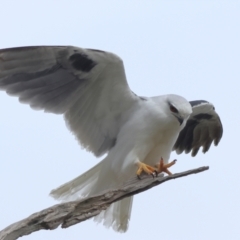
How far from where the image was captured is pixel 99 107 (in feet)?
28.9

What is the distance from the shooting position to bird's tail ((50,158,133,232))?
892 centimetres

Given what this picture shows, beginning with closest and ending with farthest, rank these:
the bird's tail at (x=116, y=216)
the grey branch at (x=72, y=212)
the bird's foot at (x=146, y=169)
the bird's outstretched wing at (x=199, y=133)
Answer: the grey branch at (x=72, y=212) → the bird's foot at (x=146, y=169) → the bird's tail at (x=116, y=216) → the bird's outstretched wing at (x=199, y=133)

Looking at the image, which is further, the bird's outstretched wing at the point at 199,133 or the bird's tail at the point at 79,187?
the bird's outstretched wing at the point at 199,133

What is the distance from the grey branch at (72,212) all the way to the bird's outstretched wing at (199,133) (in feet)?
9.64

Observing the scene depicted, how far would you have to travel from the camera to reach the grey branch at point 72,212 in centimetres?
624

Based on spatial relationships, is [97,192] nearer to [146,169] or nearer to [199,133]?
[146,169]

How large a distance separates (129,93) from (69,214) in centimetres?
243

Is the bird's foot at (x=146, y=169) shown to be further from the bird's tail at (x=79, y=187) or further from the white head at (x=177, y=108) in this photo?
the bird's tail at (x=79, y=187)

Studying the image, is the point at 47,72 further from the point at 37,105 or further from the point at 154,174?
the point at 154,174

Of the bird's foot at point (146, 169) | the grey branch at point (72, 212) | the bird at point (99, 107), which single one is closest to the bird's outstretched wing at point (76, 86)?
the bird at point (99, 107)

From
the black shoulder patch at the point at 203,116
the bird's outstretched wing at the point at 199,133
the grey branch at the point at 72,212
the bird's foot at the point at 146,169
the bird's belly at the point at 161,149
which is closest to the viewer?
the grey branch at the point at 72,212

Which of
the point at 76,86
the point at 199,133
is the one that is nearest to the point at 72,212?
the point at 76,86

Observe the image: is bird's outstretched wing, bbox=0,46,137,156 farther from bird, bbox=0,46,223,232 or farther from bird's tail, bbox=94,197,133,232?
bird's tail, bbox=94,197,133,232

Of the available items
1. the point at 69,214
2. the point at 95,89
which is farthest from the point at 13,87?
the point at 69,214
